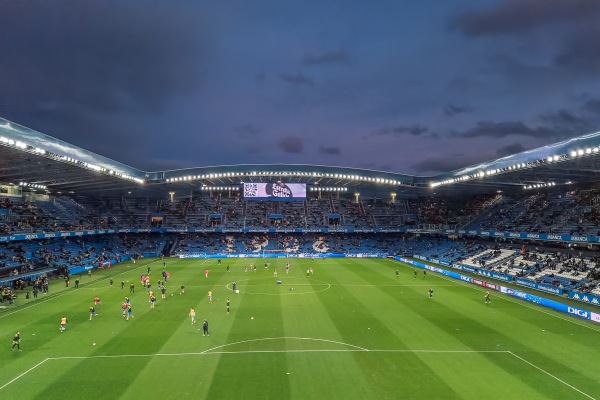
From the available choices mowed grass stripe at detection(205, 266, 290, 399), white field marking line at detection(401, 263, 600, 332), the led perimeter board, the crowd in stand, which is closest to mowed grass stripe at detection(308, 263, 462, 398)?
mowed grass stripe at detection(205, 266, 290, 399)

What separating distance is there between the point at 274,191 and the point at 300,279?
35.8m

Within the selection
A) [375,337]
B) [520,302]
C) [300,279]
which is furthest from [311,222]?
[375,337]

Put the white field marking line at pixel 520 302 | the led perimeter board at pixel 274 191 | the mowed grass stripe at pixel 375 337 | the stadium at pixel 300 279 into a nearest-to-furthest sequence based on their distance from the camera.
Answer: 1. the mowed grass stripe at pixel 375 337
2. the stadium at pixel 300 279
3. the white field marking line at pixel 520 302
4. the led perimeter board at pixel 274 191

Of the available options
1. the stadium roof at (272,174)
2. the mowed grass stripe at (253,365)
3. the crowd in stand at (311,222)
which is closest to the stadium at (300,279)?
the mowed grass stripe at (253,365)

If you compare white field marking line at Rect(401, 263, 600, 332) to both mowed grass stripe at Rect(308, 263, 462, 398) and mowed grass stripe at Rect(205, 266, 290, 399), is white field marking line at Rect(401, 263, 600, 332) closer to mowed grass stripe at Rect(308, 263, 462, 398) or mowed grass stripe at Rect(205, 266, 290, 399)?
mowed grass stripe at Rect(308, 263, 462, 398)

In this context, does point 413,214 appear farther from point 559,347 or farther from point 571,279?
Answer: point 559,347

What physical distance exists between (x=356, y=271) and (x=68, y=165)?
40398mm

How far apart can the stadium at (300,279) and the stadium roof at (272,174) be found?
12.5 inches

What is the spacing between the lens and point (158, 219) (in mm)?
89750

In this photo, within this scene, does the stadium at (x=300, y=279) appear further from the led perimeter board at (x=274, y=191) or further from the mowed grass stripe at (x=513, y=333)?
the led perimeter board at (x=274, y=191)

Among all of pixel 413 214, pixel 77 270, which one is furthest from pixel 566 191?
pixel 77 270

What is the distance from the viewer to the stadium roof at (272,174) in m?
39.3

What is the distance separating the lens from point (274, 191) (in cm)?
8481

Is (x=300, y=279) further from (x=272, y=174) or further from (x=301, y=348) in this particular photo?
(x=272, y=174)
